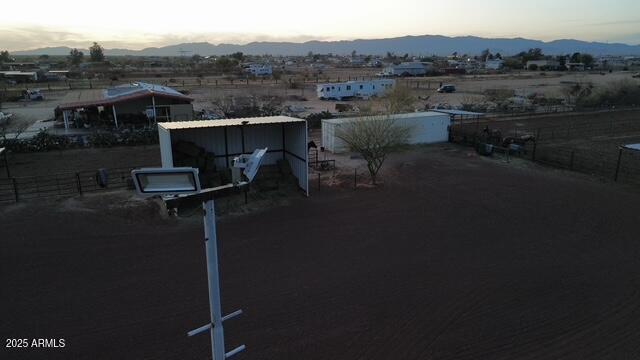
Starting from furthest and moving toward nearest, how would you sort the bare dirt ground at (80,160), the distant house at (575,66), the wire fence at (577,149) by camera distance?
the distant house at (575,66)
the bare dirt ground at (80,160)
the wire fence at (577,149)

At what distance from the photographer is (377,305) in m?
9.12

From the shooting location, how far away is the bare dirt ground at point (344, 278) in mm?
7953

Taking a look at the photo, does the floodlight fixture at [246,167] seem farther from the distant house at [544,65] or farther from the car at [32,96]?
the distant house at [544,65]

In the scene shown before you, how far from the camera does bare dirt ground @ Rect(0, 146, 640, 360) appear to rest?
26.1ft

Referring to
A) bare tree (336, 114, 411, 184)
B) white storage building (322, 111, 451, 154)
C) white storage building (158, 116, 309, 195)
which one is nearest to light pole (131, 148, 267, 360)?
white storage building (158, 116, 309, 195)

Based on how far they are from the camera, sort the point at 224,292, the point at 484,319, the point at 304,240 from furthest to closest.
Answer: the point at 304,240, the point at 224,292, the point at 484,319

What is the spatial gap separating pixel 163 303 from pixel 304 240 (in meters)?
4.48

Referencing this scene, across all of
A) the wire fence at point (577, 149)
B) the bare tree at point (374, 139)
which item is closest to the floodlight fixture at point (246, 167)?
the bare tree at point (374, 139)

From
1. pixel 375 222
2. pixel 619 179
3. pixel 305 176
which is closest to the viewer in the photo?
pixel 375 222

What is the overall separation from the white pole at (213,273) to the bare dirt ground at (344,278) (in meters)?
3.87

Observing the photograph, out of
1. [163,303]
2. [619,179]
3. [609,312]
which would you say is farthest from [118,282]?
[619,179]

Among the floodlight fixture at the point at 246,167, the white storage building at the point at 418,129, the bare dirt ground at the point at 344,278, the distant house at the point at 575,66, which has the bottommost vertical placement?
the bare dirt ground at the point at 344,278

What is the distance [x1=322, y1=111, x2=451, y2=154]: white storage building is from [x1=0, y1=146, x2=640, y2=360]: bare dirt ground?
339 inches

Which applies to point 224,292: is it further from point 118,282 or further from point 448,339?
point 448,339
